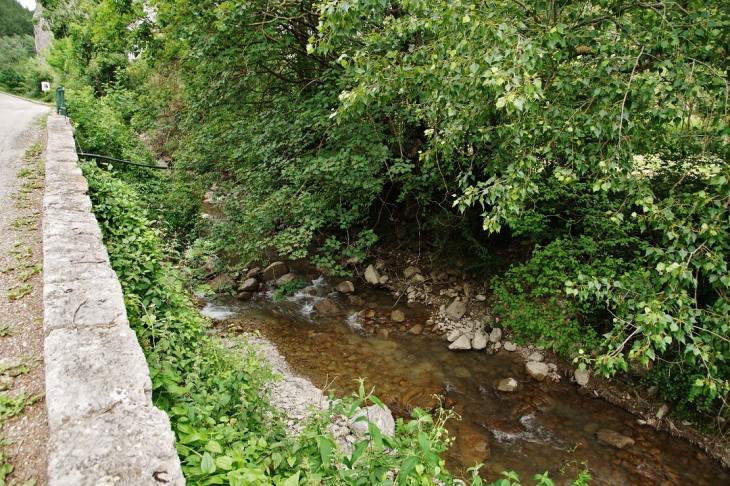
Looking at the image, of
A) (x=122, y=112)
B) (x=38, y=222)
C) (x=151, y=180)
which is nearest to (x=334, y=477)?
(x=38, y=222)

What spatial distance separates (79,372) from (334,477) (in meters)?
1.34

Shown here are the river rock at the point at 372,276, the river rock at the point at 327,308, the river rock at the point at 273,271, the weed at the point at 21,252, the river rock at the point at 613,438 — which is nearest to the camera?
the weed at the point at 21,252

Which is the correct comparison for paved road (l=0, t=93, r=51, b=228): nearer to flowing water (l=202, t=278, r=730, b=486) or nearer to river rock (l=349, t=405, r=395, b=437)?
flowing water (l=202, t=278, r=730, b=486)

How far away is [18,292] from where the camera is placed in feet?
9.84

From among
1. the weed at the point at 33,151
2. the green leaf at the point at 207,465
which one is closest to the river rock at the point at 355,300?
the green leaf at the point at 207,465

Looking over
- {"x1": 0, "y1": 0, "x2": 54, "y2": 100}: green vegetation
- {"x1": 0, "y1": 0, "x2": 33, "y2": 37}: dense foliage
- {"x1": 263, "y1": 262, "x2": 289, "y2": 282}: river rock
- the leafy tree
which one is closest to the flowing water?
{"x1": 263, "y1": 262, "x2": 289, "y2": 282}: river rock

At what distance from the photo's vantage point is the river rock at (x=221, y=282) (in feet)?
24.6

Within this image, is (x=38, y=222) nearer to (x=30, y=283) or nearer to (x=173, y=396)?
(x=30, y=283)

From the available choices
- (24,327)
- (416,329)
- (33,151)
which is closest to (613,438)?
(416,329)

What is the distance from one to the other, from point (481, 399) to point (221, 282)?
5.20 meters

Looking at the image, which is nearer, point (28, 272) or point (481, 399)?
point (28, 272)

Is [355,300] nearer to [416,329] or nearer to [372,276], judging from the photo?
[372,276]

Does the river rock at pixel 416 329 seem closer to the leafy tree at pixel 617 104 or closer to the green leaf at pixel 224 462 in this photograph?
the leafy tree at pixel 617 104

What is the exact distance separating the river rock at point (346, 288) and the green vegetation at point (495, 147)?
0.99m
